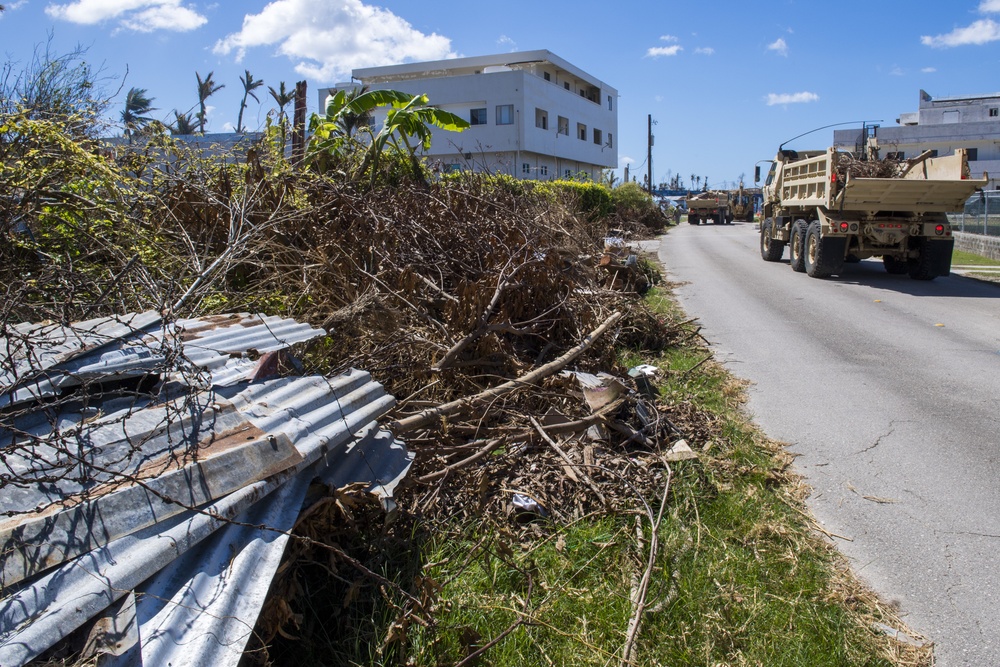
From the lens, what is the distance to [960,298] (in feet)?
37.8

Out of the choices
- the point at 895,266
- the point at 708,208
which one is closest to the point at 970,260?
the point at 895,266

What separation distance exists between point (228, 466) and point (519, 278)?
3754 mm

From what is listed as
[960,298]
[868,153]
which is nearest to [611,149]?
[868,153]

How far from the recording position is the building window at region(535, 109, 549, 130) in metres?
46.9

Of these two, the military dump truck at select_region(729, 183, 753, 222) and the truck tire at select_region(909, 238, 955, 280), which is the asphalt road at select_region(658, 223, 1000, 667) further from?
the military dump truck at select_region(729, 183, 753, 222)

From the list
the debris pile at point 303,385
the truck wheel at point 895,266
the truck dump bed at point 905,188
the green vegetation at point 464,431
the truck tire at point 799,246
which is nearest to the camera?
the debris pile at point 303,385

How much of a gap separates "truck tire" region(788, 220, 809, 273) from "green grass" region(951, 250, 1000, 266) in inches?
162

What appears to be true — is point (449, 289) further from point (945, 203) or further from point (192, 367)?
point (945, 203)

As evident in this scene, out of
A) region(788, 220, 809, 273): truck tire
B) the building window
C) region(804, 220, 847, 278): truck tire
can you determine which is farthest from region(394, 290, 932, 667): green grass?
the building window

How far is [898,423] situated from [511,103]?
41527 mm

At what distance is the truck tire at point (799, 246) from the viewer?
15.3 m

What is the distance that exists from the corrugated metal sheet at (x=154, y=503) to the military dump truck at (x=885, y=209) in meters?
12.6

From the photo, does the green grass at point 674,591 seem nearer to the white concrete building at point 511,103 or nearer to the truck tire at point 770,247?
the truck tire at point 770,247

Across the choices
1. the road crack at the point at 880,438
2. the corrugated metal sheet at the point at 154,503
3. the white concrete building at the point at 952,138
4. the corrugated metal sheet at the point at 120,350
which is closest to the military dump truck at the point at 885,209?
the road crack at the point at 880,438
